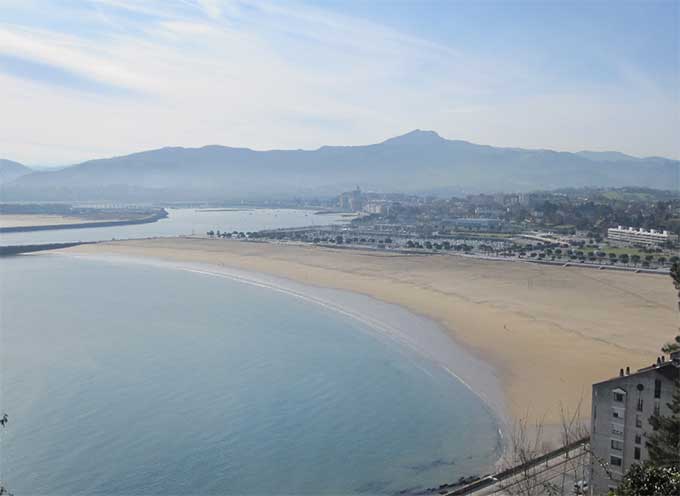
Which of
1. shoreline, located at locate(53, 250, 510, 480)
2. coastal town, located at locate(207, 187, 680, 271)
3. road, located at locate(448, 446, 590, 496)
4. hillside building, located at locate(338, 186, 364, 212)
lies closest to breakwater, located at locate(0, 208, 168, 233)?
coastal town, located at locate(207, 187, 680, 271)

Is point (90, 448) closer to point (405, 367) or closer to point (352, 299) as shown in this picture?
point (405, 367)

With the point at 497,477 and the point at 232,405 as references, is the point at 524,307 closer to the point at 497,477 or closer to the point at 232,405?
the point at 232,405

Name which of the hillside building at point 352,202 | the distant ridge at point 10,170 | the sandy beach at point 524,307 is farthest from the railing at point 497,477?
the distant ridge at point 10,170

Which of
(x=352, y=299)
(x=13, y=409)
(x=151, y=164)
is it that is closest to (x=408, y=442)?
(x=13, y=409)

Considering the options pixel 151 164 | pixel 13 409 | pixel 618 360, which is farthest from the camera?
pixel 151 164

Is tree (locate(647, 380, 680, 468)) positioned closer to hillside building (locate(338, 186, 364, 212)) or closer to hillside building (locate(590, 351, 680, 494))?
hillside building (locate(590, 351, 680, 494))

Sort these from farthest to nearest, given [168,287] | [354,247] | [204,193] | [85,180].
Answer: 1. [85,180]
2. [204,193]
3. [354,247]
4. [168,287]

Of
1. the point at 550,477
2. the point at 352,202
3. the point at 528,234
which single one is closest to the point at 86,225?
the point at 528,234

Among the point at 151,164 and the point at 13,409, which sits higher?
the point at 151,164
